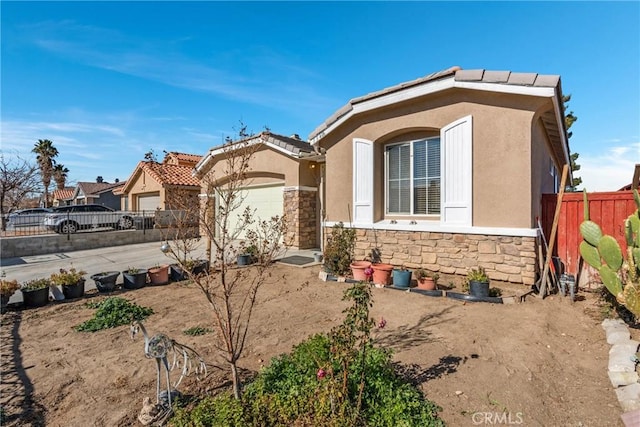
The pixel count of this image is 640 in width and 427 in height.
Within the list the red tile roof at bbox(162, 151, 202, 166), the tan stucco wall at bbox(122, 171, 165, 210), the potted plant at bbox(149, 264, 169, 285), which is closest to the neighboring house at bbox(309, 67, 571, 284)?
the potted plant at bbox(149, 264, 169, 285)

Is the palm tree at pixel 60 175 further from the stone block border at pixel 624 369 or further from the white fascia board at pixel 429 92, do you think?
the stone block border at pixel 624 369

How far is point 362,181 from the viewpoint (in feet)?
27.2

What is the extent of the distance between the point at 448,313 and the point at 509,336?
3.48ft

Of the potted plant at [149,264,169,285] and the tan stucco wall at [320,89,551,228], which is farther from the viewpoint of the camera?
the potted plant at [149,264,169,285]

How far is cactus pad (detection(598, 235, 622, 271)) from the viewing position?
15.1 feet

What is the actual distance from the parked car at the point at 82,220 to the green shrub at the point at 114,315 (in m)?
10.1

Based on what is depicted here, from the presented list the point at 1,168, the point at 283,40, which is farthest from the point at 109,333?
the point at 1,168

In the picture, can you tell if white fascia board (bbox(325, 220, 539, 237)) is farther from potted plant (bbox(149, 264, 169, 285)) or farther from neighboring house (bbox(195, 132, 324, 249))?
potted plant (bbox(149, 264, 169, 285))

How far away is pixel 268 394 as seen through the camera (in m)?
2.71

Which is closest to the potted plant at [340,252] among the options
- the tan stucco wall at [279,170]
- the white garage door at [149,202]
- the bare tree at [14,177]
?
the tan stucco wall at [279,170]

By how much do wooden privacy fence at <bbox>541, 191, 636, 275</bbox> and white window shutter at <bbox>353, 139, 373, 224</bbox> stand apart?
163 inches

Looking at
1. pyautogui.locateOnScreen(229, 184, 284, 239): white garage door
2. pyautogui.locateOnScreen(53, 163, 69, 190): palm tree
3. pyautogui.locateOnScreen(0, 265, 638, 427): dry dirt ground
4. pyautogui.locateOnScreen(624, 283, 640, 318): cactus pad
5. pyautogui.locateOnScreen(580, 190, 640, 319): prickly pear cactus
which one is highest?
pyautogui.locateOnScreen(53, 163, 69, 190): palm tree

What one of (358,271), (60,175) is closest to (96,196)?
(60,175)

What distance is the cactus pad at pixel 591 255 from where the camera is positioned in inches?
198
